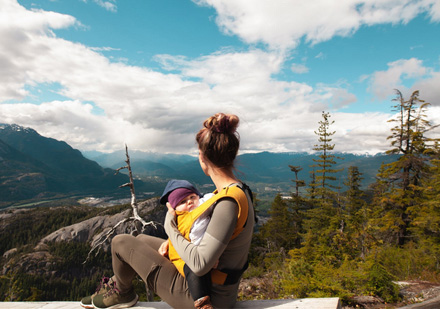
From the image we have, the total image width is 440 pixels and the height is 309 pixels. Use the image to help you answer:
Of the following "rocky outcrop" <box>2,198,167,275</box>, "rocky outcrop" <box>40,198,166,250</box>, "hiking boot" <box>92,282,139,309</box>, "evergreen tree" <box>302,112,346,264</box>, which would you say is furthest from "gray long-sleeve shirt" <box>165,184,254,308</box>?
"rocky outcrop" <box>40,198,166,250</box>

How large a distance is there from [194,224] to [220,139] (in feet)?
2.62

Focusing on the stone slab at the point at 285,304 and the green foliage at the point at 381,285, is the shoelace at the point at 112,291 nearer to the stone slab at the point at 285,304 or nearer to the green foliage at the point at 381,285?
the stone slab at the point at 285,304

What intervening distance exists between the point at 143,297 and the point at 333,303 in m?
26.6

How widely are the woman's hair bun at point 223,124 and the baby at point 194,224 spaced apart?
2.33 ft

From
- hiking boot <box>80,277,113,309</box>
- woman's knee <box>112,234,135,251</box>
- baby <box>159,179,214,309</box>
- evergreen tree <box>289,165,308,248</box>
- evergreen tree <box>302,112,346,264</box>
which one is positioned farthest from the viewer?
evergreen tree <box>289,165,308,248</box>

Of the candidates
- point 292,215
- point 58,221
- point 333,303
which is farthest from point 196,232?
point 58,221

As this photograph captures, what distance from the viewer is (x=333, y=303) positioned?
2521 mm

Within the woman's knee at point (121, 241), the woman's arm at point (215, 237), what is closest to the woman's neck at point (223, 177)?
the woman's arm at point (215, 237)

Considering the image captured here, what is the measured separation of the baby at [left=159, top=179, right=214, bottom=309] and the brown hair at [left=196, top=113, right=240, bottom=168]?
0.48m

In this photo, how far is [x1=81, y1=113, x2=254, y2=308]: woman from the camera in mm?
1904

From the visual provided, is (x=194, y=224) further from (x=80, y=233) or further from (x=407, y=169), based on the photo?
(x=80, y=233)

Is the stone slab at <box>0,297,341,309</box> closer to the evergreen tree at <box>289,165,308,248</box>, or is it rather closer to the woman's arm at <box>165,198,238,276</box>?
the woman's arm at <box>165,198,238,276</box>

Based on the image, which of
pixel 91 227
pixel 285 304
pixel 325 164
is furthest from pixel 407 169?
pixel 91 227

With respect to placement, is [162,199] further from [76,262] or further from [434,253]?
[76,262]
